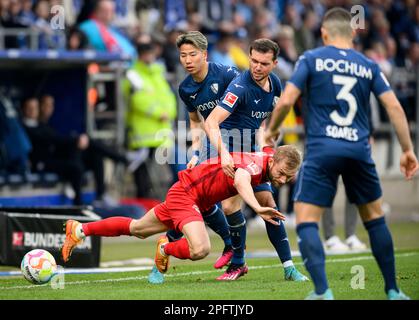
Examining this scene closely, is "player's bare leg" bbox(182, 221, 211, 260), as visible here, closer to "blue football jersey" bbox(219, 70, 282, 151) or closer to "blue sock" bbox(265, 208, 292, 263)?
"blue sock" bbox(265, 208, 292, 263)

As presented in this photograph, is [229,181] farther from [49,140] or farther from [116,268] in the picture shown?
[49,140]

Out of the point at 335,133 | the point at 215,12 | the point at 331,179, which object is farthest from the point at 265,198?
the point at 215,12

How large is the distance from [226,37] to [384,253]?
1123cm

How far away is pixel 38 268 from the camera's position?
33.6 ft

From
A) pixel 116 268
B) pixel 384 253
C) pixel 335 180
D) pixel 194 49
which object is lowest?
pixel 116 268

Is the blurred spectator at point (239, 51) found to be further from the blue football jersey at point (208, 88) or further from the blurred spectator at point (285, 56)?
the blue football jersey at point (208, 88)

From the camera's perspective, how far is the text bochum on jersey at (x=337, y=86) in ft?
27.7

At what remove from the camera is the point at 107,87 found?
62.7 feet

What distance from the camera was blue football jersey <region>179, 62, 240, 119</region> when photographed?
11.3 meters

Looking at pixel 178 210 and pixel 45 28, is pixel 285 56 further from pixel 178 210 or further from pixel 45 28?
pixel 178 210

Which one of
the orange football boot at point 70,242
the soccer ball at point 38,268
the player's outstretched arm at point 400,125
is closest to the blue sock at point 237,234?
the orange football boot at point 70,242

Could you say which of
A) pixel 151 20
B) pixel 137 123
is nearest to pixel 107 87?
pixel 137 123

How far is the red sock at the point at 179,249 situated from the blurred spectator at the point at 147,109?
8.44m

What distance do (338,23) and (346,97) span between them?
60 centimetres
